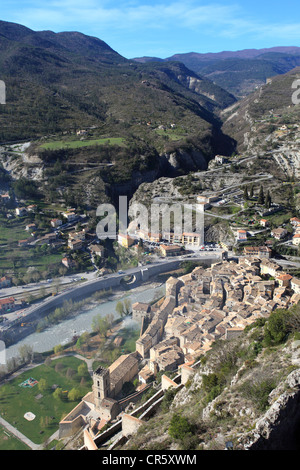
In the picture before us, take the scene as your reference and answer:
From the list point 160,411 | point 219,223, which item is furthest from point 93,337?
point 219,223

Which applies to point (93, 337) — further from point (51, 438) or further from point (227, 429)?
point (227, 429)

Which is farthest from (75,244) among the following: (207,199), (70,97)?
(70,97)

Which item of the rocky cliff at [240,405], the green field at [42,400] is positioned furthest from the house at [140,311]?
the rocky cliff at [240,405]

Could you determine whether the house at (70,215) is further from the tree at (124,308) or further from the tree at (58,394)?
the tree at (58,394)

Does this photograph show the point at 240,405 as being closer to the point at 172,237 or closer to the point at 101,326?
the point at 101,326

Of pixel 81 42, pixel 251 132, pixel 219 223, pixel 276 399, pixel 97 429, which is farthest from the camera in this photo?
pixel 81 42

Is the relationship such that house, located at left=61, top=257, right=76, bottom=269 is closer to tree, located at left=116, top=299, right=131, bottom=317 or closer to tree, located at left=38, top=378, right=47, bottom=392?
tree, located at left=116, top=299, right=131, bottom=317

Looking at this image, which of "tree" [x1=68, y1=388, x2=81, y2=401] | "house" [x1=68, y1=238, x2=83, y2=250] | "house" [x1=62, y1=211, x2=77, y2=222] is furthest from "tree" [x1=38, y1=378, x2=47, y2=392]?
"house" [x1=62, y1=211, x2=77, y2=222]
